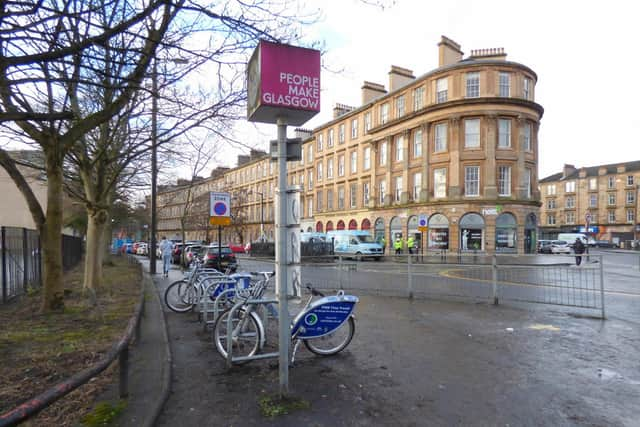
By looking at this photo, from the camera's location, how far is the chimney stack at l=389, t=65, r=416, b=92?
141ft

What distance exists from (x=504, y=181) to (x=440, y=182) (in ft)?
17.3

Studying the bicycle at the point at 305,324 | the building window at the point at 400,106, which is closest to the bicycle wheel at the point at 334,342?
the bicycle at the point at 305,324

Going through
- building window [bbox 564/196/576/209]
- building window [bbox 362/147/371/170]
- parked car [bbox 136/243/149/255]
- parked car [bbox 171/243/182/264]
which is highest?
building window [bbox 362/147/371/170]

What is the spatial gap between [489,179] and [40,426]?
1391 inches

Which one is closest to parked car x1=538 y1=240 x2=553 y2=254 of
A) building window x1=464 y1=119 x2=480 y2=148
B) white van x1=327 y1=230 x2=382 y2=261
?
building window x1=464 y1=119 x2=480 y2=148

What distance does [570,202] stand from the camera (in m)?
84.0

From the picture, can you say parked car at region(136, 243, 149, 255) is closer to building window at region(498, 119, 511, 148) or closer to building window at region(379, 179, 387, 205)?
building window at region(379, 179, 387, 205)

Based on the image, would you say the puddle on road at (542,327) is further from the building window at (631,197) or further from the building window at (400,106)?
the building window at (631,197)

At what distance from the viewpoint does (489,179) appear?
34250mm

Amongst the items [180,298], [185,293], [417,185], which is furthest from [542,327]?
[417,185]

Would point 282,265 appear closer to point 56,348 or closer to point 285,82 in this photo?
point 285,82

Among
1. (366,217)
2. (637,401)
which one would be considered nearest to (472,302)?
(637,401)

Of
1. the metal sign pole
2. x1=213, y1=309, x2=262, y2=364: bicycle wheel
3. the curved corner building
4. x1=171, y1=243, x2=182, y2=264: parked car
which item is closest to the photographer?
the metal sign pole

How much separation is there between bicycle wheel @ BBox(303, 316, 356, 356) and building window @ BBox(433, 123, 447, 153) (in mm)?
32842
